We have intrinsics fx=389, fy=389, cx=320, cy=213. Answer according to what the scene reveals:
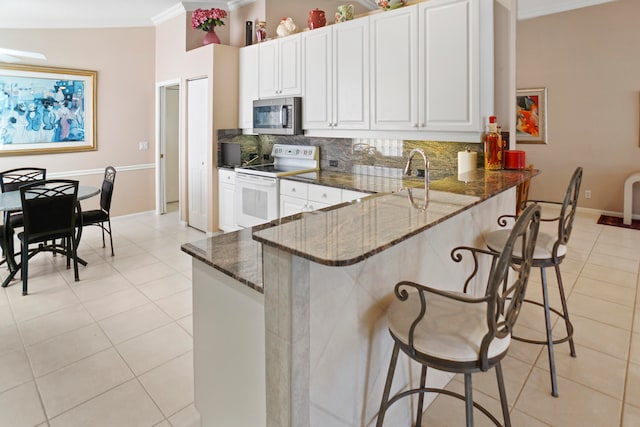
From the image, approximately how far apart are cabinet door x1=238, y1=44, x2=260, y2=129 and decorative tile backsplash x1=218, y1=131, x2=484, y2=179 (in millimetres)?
381

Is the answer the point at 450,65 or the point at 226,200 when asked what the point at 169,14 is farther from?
the point at 450,65

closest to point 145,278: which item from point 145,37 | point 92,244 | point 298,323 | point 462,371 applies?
point 92,244

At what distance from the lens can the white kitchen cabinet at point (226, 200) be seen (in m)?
5.00

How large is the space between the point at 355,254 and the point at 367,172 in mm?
3238

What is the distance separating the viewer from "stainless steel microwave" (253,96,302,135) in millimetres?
4375

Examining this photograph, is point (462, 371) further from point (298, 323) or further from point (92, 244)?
point (92, 244)

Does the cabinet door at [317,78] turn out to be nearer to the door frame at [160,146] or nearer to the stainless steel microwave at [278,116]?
the stainless steel microwave at [278,116]

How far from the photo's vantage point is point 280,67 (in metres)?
4.54

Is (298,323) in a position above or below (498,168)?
below

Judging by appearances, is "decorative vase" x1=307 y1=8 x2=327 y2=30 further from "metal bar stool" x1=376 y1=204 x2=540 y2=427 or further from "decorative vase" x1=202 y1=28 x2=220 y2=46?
"metal bar stool" x1=376 y1=204 x2=540 y2=427

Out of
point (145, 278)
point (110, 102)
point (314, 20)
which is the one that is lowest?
point (145, 278)

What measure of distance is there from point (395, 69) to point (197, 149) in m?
3.10

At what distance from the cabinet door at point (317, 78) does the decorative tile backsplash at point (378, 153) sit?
38 centimetres

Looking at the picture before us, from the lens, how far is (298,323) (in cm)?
113
